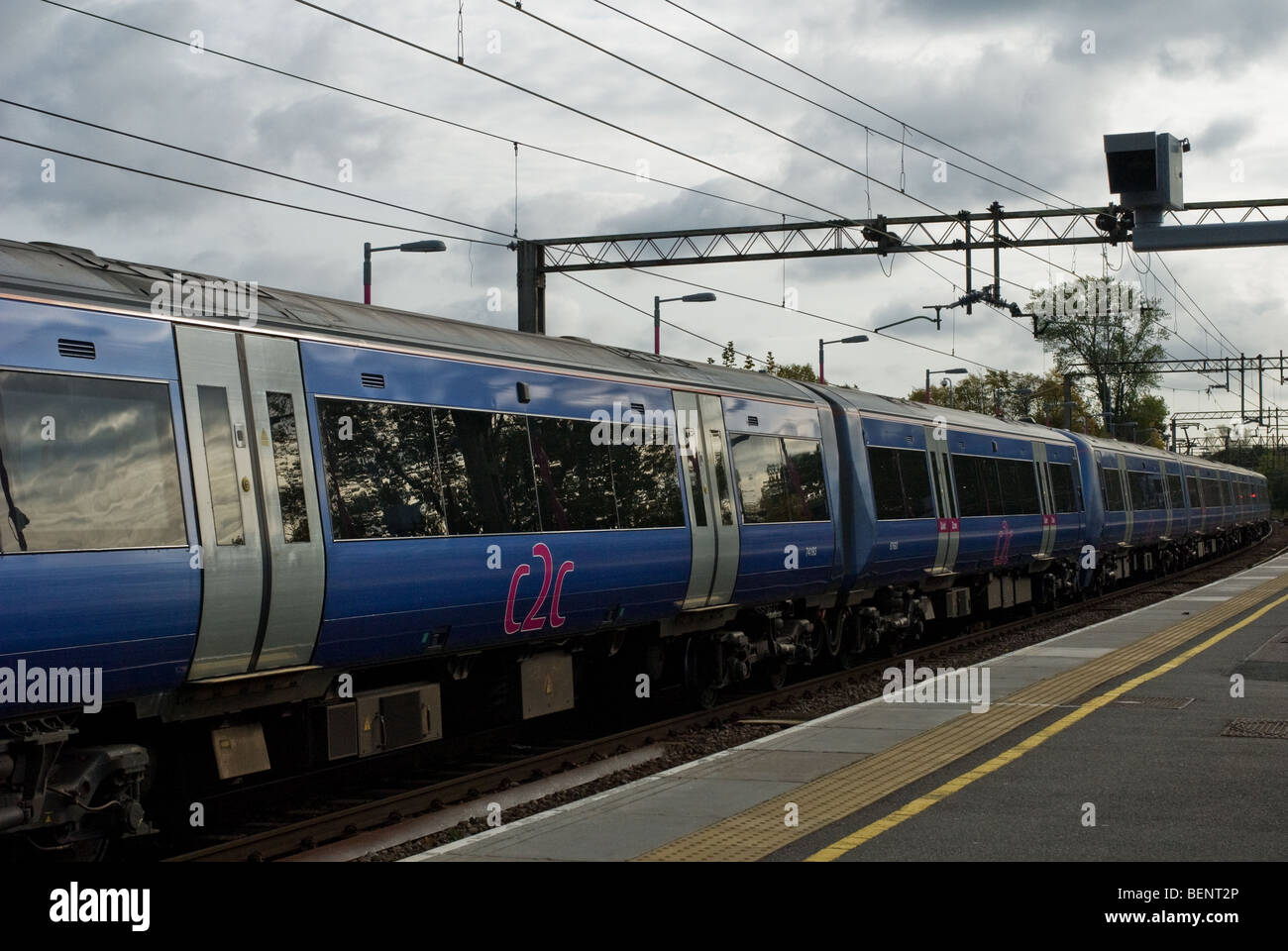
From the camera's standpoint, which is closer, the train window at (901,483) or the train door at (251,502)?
the train door at (251,502)

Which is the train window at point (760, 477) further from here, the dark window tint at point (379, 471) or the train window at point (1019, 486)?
the train window at point (1019, 486)

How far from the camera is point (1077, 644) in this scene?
1872 centimetres

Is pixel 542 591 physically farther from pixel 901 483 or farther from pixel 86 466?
pixel 901 483

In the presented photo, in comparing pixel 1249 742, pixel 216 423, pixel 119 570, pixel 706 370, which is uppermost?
pixel 706 370

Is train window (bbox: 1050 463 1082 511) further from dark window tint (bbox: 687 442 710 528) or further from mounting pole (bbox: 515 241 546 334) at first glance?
dark window tint (bbox: 687 442 710 528)

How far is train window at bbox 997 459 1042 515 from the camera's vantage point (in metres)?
23.4

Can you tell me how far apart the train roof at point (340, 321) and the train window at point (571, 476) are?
54cm

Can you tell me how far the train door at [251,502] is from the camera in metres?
8.15

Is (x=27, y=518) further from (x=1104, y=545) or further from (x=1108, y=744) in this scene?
(x=1104, y=545)

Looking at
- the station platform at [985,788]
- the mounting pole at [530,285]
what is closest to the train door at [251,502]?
the station platform at [985,788]

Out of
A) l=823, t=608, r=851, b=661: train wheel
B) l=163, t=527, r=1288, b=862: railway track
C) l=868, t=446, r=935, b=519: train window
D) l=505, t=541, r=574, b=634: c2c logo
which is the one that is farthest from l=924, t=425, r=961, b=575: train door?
l=505, t=541, r=574, b=634: c2c logo

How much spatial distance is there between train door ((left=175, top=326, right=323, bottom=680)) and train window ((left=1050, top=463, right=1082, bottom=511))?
20063 millimetres
